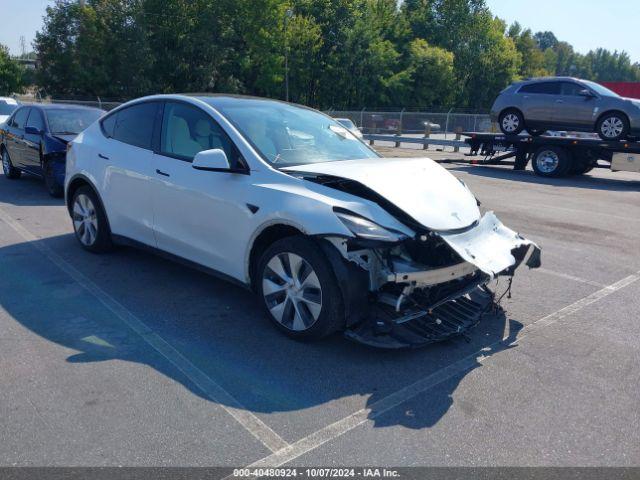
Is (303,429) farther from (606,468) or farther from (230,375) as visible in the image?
(606,468)

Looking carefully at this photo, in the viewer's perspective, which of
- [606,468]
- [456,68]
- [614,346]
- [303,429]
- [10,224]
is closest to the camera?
[606,468]

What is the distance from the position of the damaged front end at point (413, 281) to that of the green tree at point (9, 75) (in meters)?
60.7

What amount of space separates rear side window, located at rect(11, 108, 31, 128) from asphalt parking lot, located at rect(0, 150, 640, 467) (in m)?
6.37

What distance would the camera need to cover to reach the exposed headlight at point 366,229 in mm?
3816

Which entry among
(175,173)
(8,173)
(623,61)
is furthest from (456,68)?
(623,61)

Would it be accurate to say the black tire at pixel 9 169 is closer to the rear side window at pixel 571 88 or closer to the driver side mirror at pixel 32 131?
the driver side mirror at pixel 32 131

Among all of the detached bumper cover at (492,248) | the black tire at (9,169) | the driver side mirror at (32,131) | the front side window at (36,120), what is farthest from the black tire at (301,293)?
the black tire at (9,169)

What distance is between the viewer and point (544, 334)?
451 cm

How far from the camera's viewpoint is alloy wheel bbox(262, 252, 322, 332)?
4.07m

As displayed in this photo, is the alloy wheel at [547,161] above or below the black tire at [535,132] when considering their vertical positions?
below

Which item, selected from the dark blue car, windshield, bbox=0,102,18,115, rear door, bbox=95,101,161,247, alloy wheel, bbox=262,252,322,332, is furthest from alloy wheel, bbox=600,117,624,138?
windshield, bbox=0,102,18,115

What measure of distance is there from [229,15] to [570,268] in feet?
168

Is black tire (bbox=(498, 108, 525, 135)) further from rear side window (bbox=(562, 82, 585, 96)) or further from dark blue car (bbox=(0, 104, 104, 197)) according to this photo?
dark blue car (bbox=(0, 104, 104, 197))

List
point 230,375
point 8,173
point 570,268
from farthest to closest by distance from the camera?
point 8,173 < point 570,268 < point 230,375
